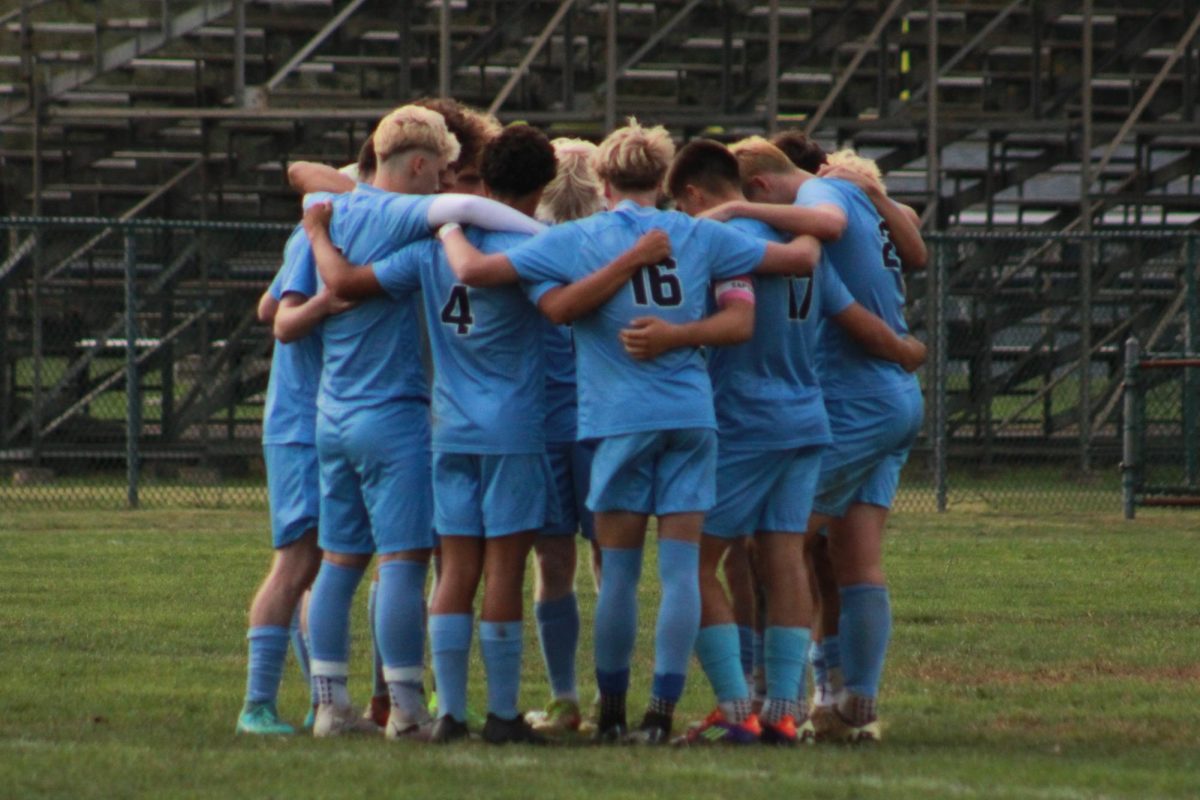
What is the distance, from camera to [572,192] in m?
Result: 6.82

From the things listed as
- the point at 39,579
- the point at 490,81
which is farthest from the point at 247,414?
the point at 39,579

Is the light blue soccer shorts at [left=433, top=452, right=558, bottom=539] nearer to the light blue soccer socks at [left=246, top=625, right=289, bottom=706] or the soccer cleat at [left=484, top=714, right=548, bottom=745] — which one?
the soccer cleat at [left=484, top=714, right=548, bottom=745]

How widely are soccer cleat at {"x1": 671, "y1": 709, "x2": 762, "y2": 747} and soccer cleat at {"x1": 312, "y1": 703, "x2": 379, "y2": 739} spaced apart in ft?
3.26

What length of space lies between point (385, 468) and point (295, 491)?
1.45 ft

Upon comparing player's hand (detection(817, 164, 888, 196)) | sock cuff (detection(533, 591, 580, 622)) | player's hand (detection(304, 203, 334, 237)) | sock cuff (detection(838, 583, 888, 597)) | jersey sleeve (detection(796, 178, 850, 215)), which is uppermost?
player's hand (detection(817, 164, 888, 196))

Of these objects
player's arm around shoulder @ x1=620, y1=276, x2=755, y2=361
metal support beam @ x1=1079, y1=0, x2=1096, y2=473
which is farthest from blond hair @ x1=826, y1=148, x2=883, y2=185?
metal support beam @ x1=1079, y1=0, x2=1096, y2=473

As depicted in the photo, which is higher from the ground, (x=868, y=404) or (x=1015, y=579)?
(x=868, y=404)

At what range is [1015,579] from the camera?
36.9 feet

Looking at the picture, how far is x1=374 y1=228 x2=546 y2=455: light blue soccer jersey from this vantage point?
6.24 metres

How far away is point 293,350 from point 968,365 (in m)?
12.4

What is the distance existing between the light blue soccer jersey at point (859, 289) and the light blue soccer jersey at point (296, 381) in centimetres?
154

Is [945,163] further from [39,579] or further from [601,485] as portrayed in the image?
[601,485]

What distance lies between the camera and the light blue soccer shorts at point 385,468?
20.9ft

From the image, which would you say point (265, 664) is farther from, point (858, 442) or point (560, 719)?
point (858, 442)
